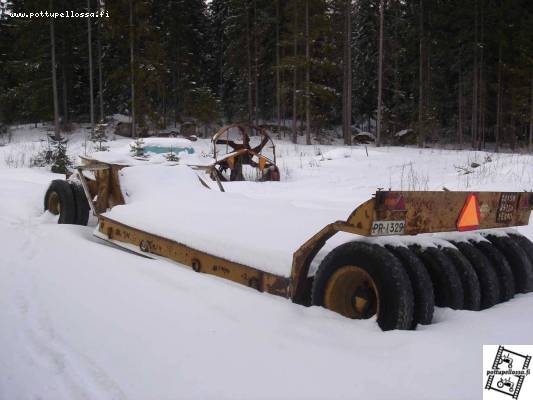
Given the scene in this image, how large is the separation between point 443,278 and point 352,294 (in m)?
0.67

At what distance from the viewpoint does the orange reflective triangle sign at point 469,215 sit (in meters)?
3.45

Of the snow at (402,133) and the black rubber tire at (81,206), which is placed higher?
the snow at (402,133)

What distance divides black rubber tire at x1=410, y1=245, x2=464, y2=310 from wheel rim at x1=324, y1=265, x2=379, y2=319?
1.77ft

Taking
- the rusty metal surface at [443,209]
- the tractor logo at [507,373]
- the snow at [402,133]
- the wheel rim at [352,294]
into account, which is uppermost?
the snow at [402,133]

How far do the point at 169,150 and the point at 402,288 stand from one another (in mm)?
14283

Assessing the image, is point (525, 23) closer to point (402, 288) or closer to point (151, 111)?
point (151, 111)

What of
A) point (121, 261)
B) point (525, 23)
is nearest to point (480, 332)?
point (121, 261)

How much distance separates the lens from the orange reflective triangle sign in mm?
3453

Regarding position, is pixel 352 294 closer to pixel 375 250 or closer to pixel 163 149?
pixel 375 250

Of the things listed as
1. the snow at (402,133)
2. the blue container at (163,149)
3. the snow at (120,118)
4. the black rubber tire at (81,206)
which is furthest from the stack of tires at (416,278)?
the snow at (120,118)

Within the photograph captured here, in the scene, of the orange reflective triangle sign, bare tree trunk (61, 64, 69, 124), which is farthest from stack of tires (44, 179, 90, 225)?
bare tree trunk (61, 64, 69, 124)

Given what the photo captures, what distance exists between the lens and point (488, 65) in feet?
108

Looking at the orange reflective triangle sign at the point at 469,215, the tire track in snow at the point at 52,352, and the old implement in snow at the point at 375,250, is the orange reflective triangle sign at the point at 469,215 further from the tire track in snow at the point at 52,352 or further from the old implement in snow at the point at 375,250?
the tire track in snow at the point at 52,352

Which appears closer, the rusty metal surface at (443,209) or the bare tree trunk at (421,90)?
the rusty metal surface at (443,209)
